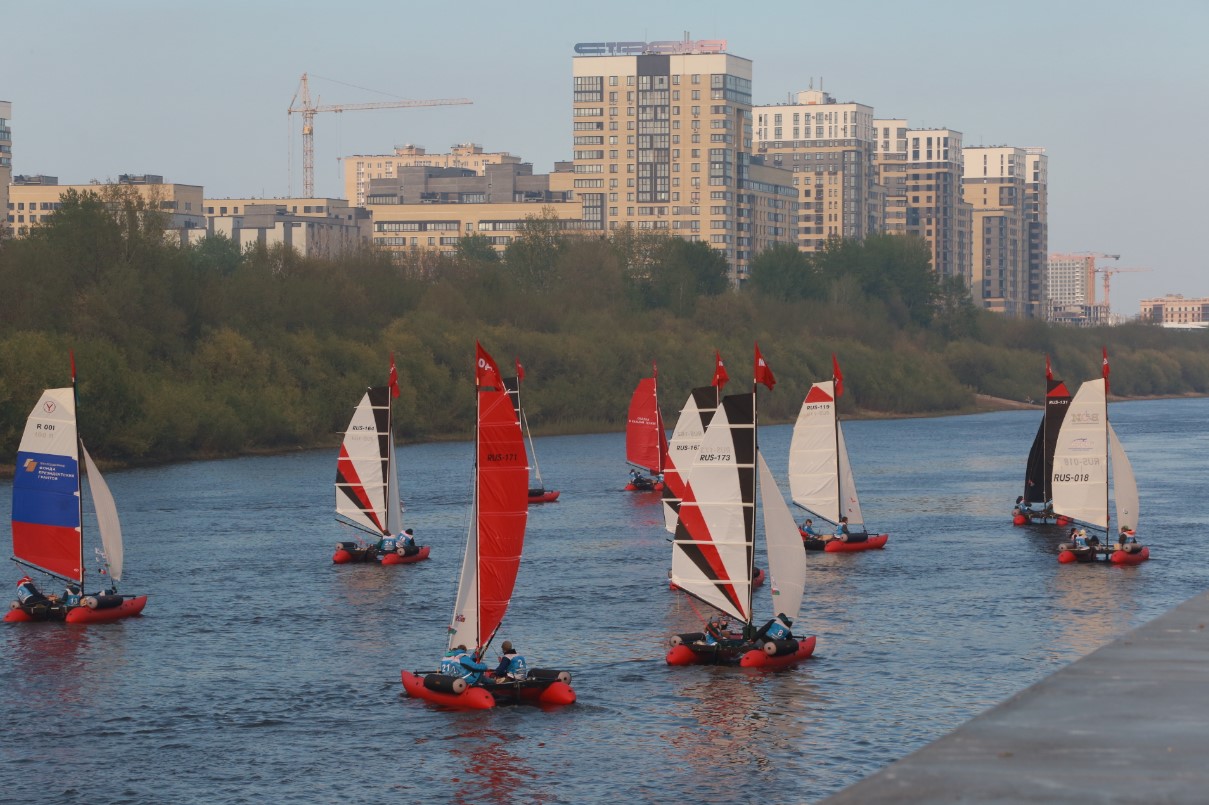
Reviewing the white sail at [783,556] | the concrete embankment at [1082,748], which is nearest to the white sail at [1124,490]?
the white sail at [783,556]

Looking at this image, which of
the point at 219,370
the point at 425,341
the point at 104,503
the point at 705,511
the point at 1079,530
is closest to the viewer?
the point at 705,511

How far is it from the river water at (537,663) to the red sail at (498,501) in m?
3.51

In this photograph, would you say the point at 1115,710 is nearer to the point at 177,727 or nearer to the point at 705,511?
the point at 705,511

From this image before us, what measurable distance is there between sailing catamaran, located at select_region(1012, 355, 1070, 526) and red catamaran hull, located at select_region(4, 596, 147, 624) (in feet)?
166

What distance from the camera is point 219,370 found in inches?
6265

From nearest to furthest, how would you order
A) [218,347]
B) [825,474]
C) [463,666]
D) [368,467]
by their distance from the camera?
[463,666] < [368,467] < [825,474] < [218,347]

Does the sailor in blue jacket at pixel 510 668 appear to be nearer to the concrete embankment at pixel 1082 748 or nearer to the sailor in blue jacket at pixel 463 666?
the sailor in blue jacket at pixel 463 666

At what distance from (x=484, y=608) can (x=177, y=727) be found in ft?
30.6

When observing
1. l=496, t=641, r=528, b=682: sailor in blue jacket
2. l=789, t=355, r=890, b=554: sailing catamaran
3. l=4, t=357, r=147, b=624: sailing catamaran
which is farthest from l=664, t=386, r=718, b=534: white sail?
l=496, t=641, r=528, b=682: sailor in blue jacket

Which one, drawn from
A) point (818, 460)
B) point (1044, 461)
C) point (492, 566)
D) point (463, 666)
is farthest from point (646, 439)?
point (463, 666)

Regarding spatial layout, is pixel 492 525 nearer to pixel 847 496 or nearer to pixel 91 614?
pixel 91 614

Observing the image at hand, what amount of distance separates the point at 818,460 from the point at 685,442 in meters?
14.3

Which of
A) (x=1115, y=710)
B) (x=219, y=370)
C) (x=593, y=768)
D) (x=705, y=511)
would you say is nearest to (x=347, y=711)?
(x=593, y=768)

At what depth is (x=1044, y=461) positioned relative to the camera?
9512 cm
